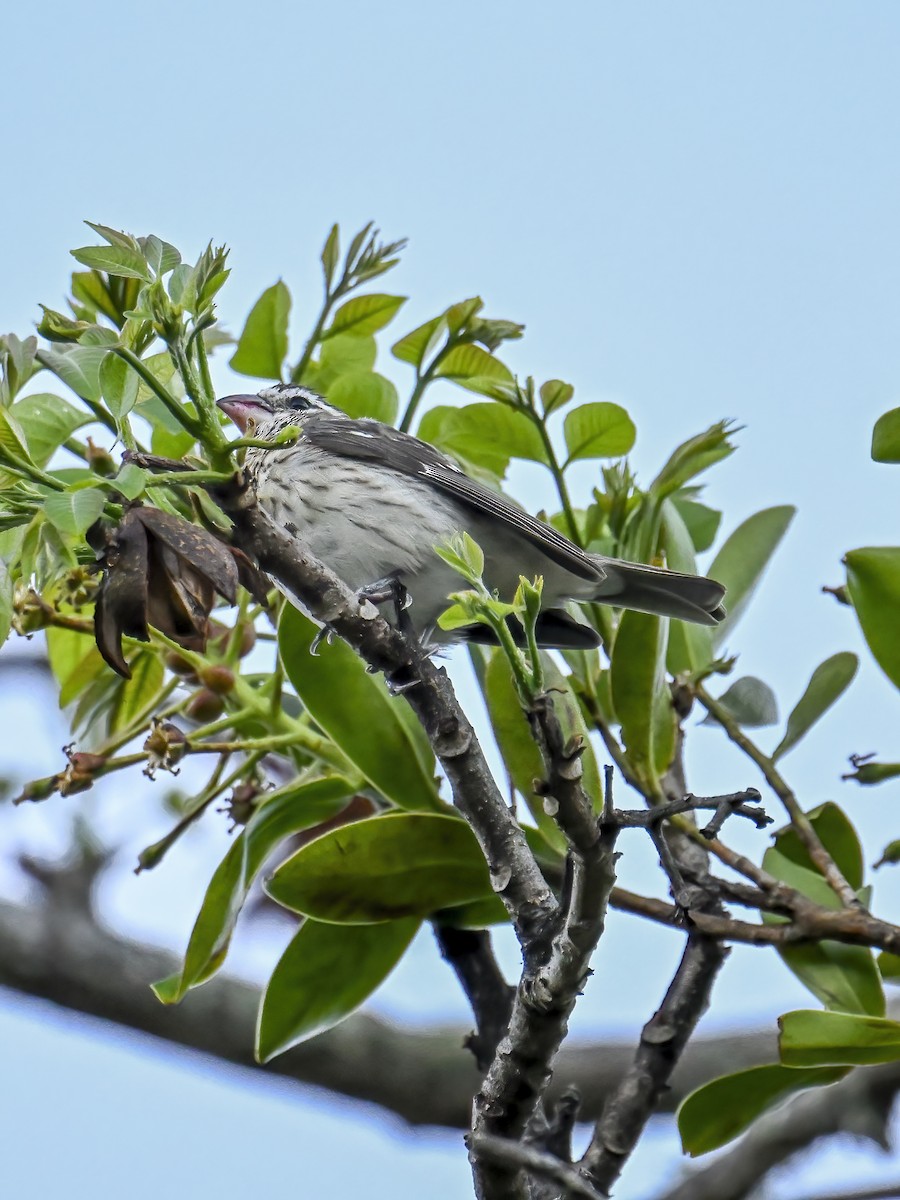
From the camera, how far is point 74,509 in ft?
5.49

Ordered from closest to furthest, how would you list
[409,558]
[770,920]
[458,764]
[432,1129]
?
[458,764] → [770,920] → [409,558] → [432,1129]

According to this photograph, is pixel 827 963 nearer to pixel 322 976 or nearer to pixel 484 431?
pixel 322 976

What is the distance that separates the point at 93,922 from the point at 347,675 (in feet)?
8.26

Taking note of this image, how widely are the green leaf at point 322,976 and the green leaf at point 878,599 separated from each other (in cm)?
93

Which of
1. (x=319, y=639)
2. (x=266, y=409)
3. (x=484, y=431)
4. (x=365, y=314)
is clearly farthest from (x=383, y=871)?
(x=266, y=409)

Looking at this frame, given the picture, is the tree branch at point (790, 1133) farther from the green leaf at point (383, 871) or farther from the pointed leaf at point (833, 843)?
the green leaf at point (383, 871)

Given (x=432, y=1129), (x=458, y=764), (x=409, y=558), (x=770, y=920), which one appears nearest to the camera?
(x=458, y=764)

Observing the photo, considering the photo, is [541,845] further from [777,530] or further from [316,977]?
[777,530]

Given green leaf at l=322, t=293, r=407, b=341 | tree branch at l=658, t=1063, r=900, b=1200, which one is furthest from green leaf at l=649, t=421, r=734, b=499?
tree branch at l=658, t=1063, r=900, b=1200

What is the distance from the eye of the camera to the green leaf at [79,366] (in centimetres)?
188

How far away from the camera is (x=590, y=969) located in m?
1.80

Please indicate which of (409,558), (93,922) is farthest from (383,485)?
(93,922)

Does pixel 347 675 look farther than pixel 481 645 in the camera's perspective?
No

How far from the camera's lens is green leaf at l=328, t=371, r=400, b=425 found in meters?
2.81
